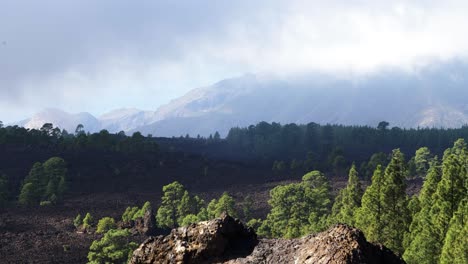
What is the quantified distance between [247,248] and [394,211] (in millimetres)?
26147

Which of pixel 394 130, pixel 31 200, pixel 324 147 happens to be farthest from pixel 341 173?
pixel 394 130

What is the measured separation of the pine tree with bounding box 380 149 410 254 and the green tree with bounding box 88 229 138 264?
20.5m

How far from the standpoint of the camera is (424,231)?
2803 centimetres

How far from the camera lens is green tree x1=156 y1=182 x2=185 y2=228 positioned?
63812 mm

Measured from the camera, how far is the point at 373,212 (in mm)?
33406

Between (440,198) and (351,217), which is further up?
(440,198)

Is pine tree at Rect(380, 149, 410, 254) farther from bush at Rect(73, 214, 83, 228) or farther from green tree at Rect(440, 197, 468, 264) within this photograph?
bush at Rect(73, 214, 83, 228)

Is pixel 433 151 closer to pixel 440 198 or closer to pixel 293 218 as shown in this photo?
pixel 293 218

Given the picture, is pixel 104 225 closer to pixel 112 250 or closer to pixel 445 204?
pixel 112 250

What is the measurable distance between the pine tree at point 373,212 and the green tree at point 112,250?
62.4 ft

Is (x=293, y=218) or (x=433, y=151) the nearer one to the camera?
(x=293, y=218)

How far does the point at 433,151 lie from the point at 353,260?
16299 cm

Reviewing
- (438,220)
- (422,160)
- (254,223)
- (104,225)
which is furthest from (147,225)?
(422,160)

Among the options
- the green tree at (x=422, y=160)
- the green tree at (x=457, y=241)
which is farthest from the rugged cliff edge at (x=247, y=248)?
the green tree at (x=422, y=160)
